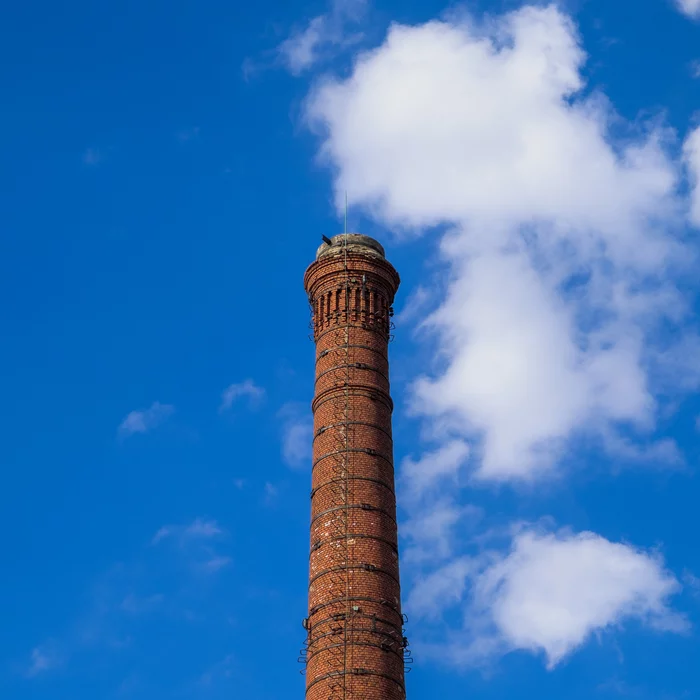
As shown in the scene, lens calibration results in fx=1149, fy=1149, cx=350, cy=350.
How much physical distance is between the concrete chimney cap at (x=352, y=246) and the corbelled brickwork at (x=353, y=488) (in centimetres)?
4

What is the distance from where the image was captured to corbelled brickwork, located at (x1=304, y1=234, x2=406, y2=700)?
33031 millimetres

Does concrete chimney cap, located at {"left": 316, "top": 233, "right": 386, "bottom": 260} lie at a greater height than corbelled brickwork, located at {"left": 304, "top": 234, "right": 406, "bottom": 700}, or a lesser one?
greater

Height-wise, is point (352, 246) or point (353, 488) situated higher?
point (352, 246)

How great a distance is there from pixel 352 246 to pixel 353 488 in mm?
9401

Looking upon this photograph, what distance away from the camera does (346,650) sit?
108 feet

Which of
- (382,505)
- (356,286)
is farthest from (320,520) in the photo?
(356,286)

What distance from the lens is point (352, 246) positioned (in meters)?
40.7

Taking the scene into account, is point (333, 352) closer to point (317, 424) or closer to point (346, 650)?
point (317, 424)

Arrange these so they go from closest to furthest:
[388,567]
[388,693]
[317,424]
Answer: [388,693], [388,567], [317,424]

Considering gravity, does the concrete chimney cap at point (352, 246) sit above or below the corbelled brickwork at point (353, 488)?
above

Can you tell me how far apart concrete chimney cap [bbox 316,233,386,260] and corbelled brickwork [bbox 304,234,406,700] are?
36 mm

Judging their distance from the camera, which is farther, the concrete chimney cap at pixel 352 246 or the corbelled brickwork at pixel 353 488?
the concrete chimney cap at pixel 352 246

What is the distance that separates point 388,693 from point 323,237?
1627cm

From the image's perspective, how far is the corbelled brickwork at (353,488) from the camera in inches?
1300
